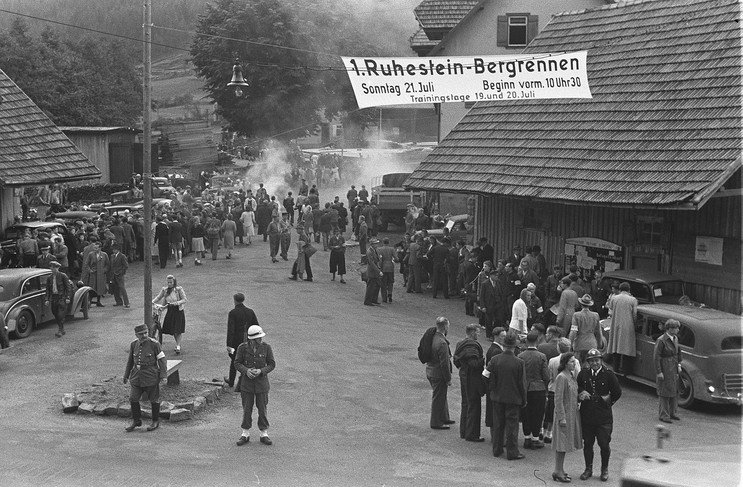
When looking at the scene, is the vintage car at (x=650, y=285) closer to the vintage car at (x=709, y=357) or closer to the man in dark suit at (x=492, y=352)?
the vintage car at (x=709, y=357)

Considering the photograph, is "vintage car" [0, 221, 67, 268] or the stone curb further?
"vintage car" [0, 221, 67, 268]

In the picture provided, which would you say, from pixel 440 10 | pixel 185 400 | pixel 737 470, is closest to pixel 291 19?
pixel 440 10

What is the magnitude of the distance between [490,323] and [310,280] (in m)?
8.14

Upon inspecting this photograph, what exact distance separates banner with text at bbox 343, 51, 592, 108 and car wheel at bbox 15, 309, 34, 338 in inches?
367

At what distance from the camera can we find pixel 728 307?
19438 mm

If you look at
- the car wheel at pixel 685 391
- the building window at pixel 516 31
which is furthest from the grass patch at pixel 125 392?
the building window at pixel 516 31

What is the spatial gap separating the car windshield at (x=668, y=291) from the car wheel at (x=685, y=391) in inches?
121

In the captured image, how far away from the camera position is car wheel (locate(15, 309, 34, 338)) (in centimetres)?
2050

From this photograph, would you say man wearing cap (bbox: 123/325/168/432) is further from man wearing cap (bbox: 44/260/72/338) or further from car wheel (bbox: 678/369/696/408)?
car wheel (bbox: 678/369/696/408)

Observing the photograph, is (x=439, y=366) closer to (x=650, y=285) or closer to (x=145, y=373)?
(x=145, y=373)

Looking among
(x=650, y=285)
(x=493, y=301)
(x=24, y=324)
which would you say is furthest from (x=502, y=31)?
(x=24, y=324)

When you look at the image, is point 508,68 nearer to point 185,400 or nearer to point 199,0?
point 185,400

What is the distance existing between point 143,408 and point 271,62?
49057 mm

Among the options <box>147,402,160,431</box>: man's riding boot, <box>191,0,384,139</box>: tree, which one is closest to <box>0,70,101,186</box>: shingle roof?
<box>147,402,160,431</box>: man's riding boot
